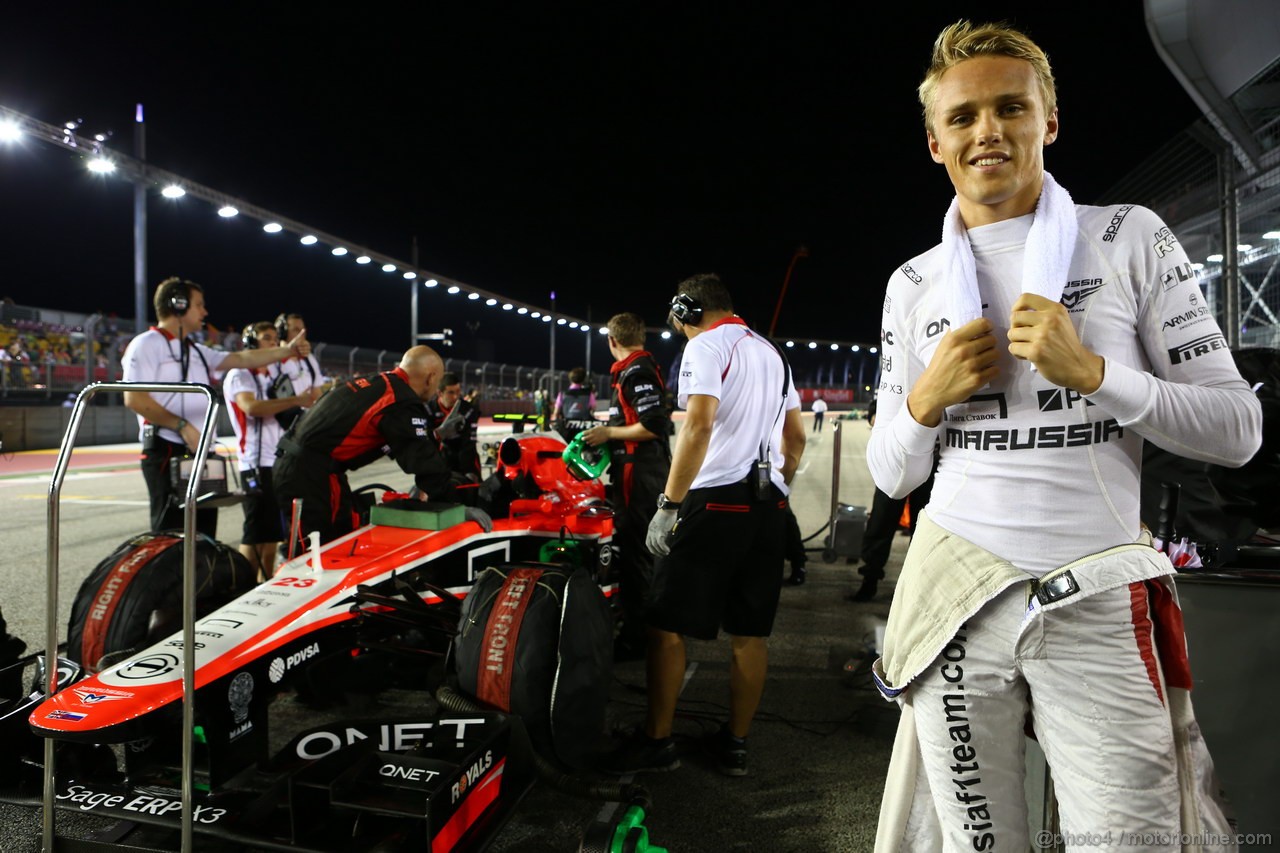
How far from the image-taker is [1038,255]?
1.16 m

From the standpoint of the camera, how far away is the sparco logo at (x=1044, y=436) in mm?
1157

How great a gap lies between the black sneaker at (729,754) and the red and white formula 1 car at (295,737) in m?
0.91

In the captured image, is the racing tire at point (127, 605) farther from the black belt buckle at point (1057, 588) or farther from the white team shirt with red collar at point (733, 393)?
the black belt buckle at point (1057, 588)

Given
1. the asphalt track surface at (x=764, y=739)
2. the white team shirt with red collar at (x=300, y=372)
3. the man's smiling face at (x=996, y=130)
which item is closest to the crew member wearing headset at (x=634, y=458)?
→ the asphalt track surface at (x=764, y=739)

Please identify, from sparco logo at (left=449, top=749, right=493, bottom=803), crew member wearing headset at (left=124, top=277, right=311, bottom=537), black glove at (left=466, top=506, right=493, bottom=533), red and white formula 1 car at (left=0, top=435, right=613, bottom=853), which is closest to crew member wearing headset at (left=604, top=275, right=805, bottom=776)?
red and white formula 1 car at (left=0, top=435, right=613, bottom=853)

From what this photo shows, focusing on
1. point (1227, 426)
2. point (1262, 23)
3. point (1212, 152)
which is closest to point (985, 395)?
point (1227, 426)

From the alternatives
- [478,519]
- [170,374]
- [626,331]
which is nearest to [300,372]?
[170,374]

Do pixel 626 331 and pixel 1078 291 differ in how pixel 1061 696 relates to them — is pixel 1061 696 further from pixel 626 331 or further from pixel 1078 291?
pixel 626 331

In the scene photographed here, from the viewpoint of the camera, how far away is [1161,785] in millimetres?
1081

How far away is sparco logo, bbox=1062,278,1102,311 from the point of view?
1.19 metres

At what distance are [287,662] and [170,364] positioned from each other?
106 inches

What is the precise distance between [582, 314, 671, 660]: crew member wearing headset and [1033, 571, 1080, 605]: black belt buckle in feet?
10.5

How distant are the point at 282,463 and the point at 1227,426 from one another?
3.88 meters

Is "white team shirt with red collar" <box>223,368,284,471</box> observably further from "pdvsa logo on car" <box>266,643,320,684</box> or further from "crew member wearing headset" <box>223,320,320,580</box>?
"pdvsa logo on car" <box>266,643,320,684</box>
